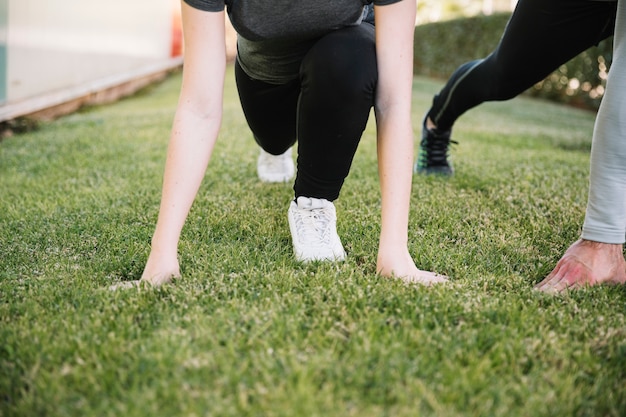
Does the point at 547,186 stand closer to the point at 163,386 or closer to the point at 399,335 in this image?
the point at 399,335

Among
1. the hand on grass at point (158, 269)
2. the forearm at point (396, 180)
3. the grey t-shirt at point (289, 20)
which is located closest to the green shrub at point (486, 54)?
the grey t-shirt at point (289, 20)

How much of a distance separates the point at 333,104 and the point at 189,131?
41 centimetres

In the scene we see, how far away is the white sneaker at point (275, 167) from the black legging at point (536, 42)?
0.87 m

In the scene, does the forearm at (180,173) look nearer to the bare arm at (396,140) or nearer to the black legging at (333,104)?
the black legging at (333,104)

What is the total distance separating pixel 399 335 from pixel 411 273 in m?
0.35

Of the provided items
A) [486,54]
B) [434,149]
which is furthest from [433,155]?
[486,54]

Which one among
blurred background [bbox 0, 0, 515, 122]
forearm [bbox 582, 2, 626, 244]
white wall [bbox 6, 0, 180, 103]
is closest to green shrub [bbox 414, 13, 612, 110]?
blurred background [bbox 0, 0, 515, 122]

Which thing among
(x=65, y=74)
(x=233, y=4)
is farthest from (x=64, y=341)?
(x=65, y=74)

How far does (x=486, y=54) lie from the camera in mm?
10445

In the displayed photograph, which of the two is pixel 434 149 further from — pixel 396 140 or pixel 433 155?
pixel 396 140

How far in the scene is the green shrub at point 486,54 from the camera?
8.16 meters

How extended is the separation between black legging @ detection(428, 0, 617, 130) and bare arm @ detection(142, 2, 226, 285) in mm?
1157

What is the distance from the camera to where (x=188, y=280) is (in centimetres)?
163

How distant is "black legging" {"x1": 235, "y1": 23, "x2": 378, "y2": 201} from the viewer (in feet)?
5.59
